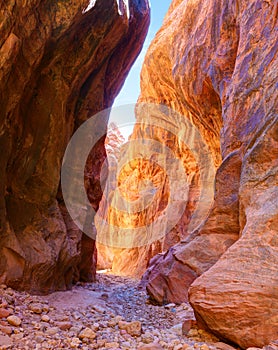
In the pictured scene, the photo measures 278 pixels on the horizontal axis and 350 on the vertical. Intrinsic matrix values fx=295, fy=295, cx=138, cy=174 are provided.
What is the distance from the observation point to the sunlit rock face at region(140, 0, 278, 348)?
4.15 meters

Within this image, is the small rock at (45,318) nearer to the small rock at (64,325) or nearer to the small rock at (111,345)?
the small rock at (64,325)

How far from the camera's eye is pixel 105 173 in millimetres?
A: 14141

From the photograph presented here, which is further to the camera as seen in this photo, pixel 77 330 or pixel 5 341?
pixel 77 330

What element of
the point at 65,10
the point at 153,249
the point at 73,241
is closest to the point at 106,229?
the point at 153,249

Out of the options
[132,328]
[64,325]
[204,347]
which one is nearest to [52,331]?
[64,325]

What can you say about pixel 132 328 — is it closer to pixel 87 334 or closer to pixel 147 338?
pixel 147 338

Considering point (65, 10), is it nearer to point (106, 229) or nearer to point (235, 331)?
point (235, 331)

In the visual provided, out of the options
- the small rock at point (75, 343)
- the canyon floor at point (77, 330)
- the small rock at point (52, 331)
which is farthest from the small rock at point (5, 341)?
the small rock at point (75, 343)

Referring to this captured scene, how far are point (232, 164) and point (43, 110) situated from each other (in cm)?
522

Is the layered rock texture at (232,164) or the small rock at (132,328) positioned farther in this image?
the small rock at (132,328)

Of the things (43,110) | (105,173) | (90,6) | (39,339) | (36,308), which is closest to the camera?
(39,339)

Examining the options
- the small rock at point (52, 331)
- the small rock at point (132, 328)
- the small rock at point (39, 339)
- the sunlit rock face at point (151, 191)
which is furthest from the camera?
the sunlit rock face at point (151, 191)

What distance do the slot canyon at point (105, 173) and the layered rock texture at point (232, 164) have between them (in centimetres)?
3

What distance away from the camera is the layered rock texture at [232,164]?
4.15 meters
